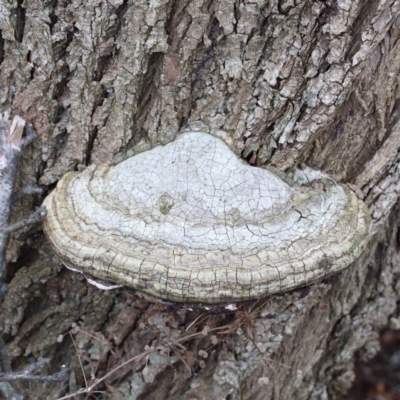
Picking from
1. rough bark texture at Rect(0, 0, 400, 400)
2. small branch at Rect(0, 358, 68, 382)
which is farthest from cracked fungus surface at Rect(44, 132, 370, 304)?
small branch at Rect(0, 358, 68, 382)

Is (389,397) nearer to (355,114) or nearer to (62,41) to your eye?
(355,114)

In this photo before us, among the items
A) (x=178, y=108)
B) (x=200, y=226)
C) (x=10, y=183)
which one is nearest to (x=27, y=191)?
(x=10, y=183)

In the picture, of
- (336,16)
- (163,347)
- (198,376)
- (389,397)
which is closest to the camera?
(336,16)

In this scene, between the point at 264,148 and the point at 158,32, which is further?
the point at 264,148

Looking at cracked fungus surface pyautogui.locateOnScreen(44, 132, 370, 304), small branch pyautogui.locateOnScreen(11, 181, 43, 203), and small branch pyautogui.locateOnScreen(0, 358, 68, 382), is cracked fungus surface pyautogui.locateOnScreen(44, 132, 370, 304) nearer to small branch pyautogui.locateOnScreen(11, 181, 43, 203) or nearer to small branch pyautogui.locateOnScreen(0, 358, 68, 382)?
small branch pyautogui.locateOnScreen(11, 181, 43, 203)

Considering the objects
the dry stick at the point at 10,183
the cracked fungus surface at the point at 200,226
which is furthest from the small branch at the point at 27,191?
the cracked fungus surface at the point at 200,226

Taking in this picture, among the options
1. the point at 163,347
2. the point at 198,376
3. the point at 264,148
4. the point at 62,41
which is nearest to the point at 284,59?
the point at 264,148

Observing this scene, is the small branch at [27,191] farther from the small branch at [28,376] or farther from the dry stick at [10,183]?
the small branch at [28,376]
